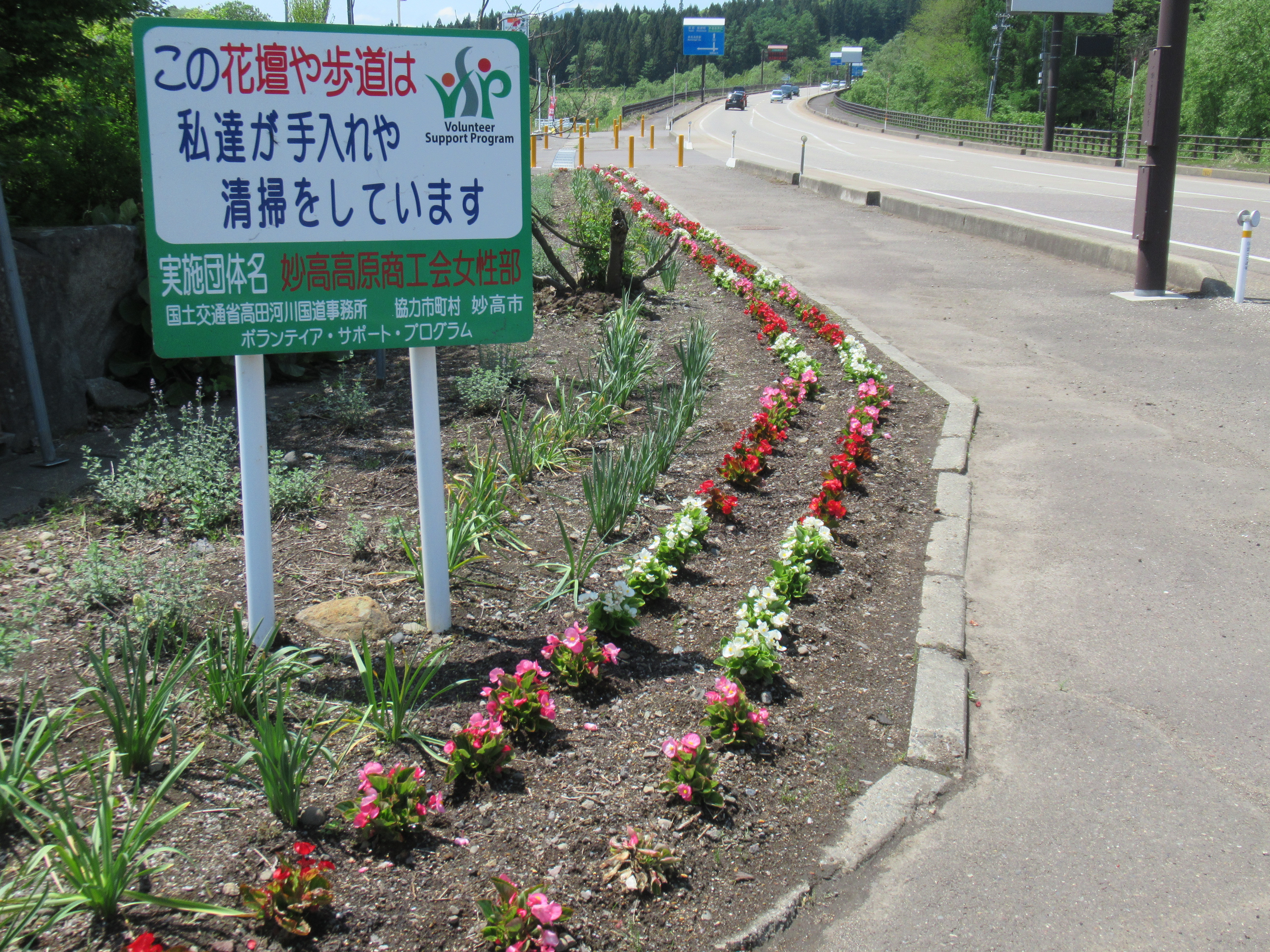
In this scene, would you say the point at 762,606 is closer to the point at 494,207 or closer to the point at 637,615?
the point at 637,615

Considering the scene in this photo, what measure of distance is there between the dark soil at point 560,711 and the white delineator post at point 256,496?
18cm

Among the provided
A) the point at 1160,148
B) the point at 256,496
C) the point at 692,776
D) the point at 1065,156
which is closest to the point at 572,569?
the point at 256,496

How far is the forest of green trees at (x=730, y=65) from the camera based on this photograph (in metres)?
5.84

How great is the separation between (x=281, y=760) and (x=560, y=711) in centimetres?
97

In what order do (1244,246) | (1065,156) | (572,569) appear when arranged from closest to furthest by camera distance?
(572,569) < (1244,246) < (1065,156)

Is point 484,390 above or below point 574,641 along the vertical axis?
above

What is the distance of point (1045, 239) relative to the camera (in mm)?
13531

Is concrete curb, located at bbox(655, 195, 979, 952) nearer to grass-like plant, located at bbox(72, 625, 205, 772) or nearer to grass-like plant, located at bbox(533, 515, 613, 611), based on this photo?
grass-like plant, located at bbox(533, 515, 613, 611)

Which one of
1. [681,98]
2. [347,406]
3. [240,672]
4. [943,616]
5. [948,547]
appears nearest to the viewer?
[240,672]

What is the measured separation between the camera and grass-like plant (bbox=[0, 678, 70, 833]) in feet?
7.46

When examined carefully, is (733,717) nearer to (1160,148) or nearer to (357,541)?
(357,541)

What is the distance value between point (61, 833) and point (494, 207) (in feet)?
7.11

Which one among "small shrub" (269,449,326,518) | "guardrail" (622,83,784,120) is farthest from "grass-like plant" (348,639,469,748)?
"guardrail" (622,83,784,120)

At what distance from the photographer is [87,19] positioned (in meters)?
5.83
